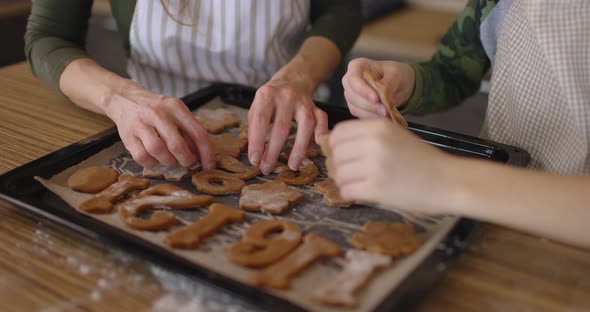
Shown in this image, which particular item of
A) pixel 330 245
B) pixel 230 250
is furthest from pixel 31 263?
pixel 330 245

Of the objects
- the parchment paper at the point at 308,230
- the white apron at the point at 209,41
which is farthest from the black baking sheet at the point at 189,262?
the white apron at the point at 209,41

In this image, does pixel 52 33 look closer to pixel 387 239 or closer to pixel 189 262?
pixel 189 262

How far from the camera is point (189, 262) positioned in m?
0.67

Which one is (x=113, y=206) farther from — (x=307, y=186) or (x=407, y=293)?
(x=407, y=293)

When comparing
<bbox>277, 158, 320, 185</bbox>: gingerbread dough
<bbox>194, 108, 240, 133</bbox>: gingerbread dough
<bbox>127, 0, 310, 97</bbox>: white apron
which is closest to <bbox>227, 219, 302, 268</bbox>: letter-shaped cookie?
<bbox>277, 158, 320, 185</bbox>: gingerbread dough

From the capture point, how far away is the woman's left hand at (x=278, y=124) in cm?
93

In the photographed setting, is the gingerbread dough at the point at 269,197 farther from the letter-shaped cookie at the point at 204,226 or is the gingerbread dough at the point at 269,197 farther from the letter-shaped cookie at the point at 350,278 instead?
the letter-shaped cookie at the point at 350,278

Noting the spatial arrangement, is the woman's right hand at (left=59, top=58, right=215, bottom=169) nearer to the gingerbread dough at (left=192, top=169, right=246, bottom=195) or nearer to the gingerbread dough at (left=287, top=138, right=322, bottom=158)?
the gingerbread dough at (left=192, top=169, right=246, bottom=195)

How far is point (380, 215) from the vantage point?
32.0 inches

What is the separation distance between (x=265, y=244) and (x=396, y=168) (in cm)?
20

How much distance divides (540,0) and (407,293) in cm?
50

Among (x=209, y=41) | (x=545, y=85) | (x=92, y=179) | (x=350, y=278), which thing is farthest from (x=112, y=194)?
(x=545, y=85)

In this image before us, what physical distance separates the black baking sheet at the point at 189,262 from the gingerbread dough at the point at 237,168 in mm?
198

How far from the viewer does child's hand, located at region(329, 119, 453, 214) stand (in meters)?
0.65
